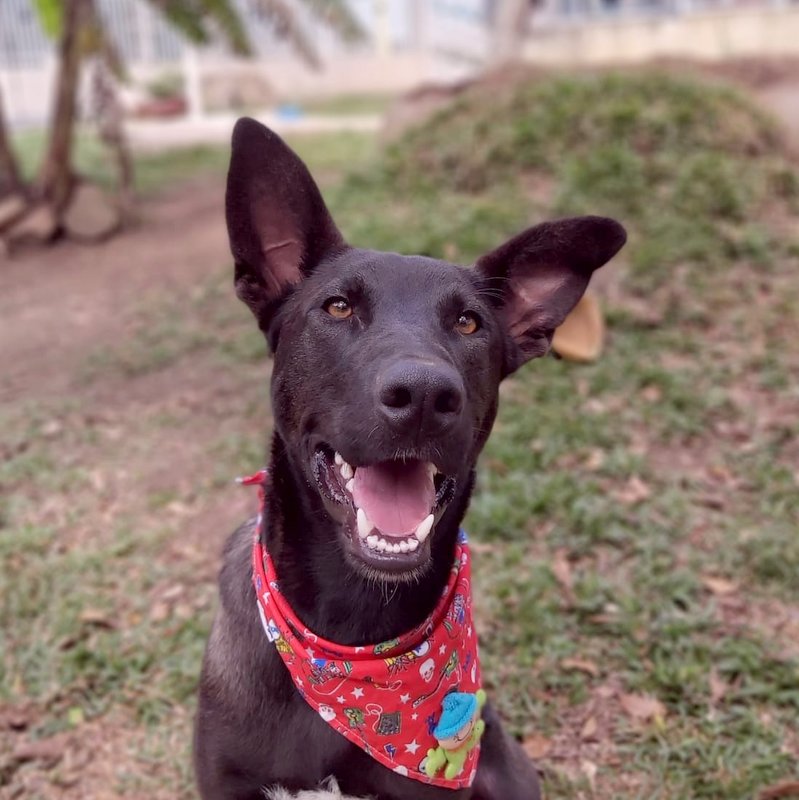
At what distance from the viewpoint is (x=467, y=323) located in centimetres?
243

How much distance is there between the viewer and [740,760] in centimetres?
321

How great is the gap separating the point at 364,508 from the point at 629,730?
184cm

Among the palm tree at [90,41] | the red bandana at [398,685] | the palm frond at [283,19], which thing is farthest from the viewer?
the palm frond at [283,19]

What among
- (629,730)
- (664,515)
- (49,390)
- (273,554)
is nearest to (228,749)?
(273,554)

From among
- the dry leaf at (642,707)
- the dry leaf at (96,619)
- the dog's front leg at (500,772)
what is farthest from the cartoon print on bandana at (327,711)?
the dry leaf at (96,619)

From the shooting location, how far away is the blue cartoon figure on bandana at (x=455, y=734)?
7.81 feet

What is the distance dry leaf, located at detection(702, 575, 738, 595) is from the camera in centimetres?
406

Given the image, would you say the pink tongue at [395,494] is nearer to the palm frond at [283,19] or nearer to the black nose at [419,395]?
the black nose at [419,395]

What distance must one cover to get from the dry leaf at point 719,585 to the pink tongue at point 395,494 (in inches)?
94.2

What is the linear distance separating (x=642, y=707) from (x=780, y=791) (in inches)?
21.8

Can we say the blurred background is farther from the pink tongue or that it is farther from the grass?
the pink tongue

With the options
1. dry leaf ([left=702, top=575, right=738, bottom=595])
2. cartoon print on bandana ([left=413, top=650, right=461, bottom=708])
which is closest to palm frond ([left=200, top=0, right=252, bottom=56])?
dry leaf ([left=702, top=575, right=738, bottom=595])

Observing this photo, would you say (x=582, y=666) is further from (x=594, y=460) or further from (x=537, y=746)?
(x=594, y=460)

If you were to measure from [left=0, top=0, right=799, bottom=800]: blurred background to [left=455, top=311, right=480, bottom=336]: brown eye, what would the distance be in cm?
174
